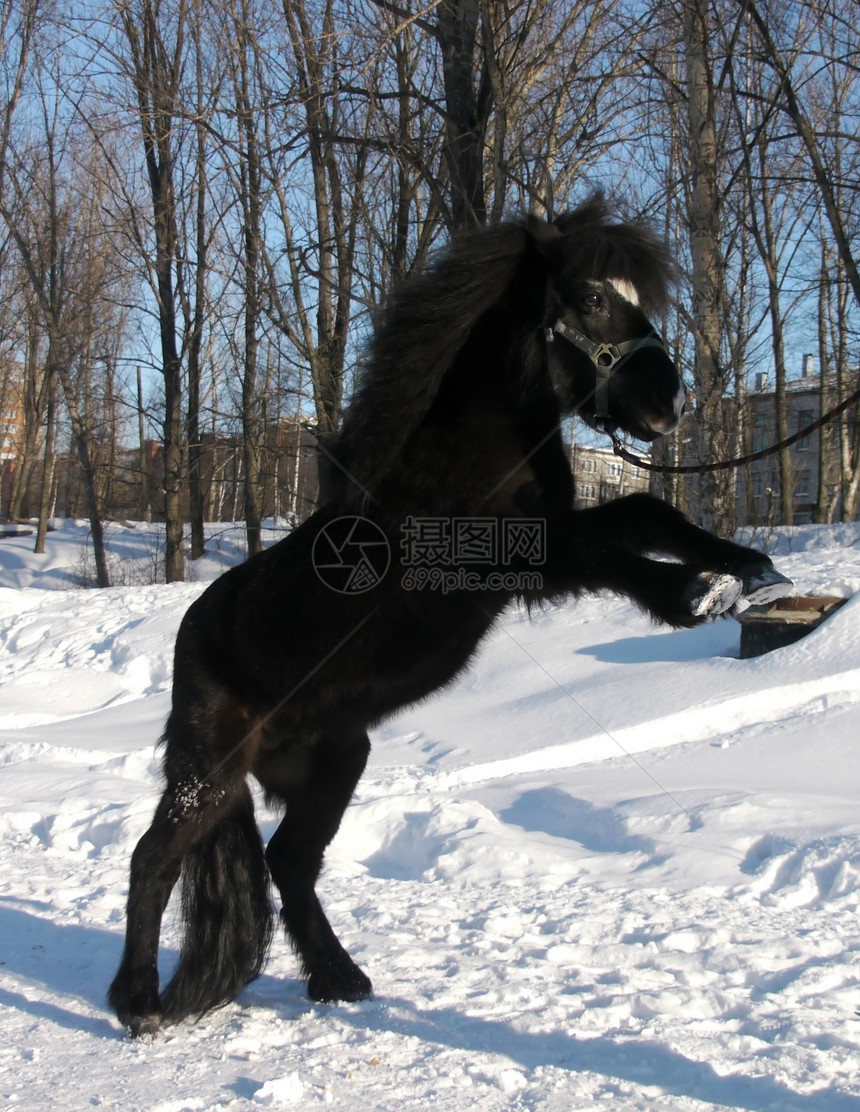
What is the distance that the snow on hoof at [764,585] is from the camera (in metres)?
2.50

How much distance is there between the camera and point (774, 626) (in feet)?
23.5

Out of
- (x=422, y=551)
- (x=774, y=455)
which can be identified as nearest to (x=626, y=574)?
(x=422, y=551)

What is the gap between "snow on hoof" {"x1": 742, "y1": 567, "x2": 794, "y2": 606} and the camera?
2.50 m

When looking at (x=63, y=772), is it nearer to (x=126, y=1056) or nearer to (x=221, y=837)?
(x=221, y=837)

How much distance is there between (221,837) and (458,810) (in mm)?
1937

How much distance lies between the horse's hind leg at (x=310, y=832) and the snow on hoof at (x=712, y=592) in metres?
1.35

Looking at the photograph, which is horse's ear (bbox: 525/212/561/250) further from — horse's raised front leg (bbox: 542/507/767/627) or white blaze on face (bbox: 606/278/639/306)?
horse's raised front leg (bbox: 542/507/767/627)

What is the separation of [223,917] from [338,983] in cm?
44

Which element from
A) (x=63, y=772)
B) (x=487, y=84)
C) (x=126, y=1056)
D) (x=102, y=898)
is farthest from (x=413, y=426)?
(x=487, y=84)

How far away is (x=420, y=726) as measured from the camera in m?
7.36

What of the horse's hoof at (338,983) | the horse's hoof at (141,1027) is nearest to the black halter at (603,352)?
the horse's hoof at (338,983)

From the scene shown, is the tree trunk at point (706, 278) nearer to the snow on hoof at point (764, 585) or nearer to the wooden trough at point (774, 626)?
the wooden trough at point (774, 626)

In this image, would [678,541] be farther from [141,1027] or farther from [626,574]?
[141,1027]

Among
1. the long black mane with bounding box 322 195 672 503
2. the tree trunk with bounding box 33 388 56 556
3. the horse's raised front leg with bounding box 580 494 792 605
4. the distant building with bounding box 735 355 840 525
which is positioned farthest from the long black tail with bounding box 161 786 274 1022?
the tree trunk with bounding box 33 388 56 556
